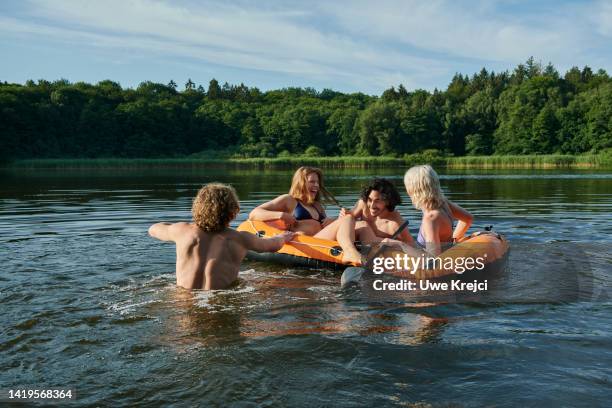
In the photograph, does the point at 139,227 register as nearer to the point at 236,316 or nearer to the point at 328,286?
the point at 328,286

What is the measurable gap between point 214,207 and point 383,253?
5.59 feet

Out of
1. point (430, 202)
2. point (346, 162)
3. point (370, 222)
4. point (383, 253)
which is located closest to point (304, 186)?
point (370, 222)

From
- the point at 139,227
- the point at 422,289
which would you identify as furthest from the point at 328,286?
the point at 139,227

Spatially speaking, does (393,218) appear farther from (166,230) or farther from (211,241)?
(166,230)

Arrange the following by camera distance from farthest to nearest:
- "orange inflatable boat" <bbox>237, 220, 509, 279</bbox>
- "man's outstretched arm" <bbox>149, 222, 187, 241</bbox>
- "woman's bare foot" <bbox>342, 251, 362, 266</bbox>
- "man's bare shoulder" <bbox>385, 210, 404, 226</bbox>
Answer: "man's bare shoulder" <bbox>385, 210, 404, 226</bbox> < "woman's bare foot" <bbox>342, 251, 362, 266</bbox> < "orange inflatable boat" <bbox>237, 220, 509, 279</bbox> < "man's outstretched arm" <bbox>149, 222, 187, 241</bbox>

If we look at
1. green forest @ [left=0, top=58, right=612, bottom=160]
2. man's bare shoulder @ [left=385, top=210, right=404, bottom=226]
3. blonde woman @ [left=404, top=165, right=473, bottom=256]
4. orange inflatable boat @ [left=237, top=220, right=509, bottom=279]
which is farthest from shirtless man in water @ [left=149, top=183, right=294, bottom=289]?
green forest @ [left=0, top=58, right=612, bottom=160]

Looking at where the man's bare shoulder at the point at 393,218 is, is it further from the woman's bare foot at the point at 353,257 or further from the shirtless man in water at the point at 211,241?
the shirtless man in water at the point at 211,241

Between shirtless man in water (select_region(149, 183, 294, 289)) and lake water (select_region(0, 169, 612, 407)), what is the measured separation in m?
0.16

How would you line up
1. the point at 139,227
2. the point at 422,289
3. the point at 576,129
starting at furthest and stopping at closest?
the point at 576,129 < the point at 139,227 < the point at 422,289

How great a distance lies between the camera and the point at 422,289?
17.8 feet

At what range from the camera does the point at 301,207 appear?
295 inches

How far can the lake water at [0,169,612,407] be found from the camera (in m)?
3.25

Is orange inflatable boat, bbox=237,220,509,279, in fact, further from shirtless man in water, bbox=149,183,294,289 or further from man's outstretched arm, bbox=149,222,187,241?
man's outstretched arm, bbox=149,222,187,241

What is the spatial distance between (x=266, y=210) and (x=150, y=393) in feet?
14.2
